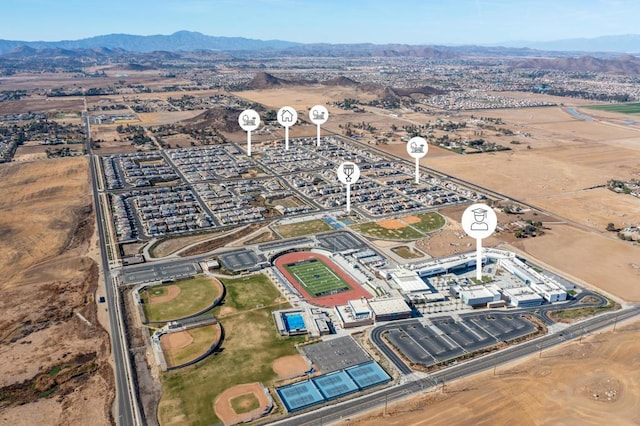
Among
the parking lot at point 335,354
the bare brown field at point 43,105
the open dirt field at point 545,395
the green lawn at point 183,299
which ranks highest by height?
the bare brown field at point 43,105

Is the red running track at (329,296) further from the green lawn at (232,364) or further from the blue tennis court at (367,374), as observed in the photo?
the blue tennis court at (367,374)

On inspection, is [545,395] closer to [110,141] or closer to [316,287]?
[316,287]

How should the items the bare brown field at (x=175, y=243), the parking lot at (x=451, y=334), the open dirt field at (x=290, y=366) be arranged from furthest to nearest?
the bare brown field at (x=175, y=243) < the parking lot at (x=451, y=334) < the open dirt field at (x=290, y=366)

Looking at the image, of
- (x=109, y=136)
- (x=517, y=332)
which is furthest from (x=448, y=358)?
(x=109, y=136)

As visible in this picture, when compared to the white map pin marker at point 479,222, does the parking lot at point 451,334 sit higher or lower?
lower

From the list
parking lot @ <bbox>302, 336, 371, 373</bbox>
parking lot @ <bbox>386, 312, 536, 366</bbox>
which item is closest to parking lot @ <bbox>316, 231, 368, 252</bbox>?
parking lot @ <bbox>386, 312, 536, 366</bbox>

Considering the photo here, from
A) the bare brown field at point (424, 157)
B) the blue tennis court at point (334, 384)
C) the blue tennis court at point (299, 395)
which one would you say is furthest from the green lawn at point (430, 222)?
the blue tennis court at point (299, 395)

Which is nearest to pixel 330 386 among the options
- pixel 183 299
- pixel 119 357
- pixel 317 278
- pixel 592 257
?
pixel 317 278
